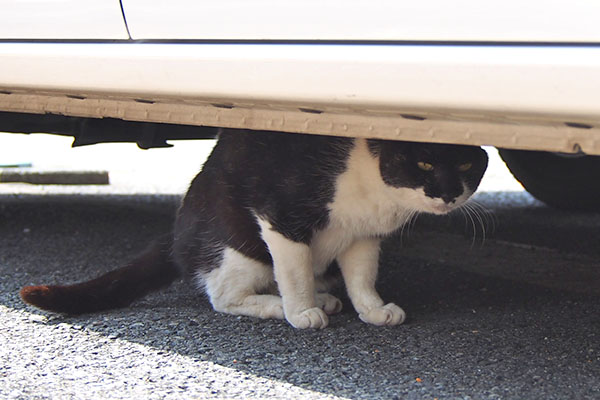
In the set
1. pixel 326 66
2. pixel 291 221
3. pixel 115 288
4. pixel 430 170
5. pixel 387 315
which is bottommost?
pixel 115 288

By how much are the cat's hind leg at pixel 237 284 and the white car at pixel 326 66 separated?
59 centimetres

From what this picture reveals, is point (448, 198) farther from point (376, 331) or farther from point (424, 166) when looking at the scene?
point (376, 331)

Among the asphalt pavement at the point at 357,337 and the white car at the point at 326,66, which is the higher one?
the white car at the point at 326,66

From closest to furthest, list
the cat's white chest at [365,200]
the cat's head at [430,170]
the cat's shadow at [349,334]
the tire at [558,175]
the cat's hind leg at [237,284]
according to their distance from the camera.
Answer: the cat's shadow at [349,334] → the cat's head at [430,170] → the cat's white chest at [365,200] → the cat's hind leg at [237,284] → the tire at [558,175]

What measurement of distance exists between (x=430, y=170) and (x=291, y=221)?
44 centimetres

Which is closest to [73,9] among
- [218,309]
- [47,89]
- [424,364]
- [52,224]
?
[47,89]

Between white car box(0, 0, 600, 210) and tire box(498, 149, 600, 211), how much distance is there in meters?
2.15

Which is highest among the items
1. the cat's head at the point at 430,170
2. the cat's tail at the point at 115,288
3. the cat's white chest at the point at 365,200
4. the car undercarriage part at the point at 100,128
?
the cat's head at the point at 430,170

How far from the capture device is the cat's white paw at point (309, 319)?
7.69ft

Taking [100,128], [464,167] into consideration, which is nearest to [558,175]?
[464,167]

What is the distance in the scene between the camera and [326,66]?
5.68ft

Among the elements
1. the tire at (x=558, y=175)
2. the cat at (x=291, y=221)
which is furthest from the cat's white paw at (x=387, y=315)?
the tire at (x=558, y=175)

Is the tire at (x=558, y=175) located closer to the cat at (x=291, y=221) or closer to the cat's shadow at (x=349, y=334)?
the cat's shadow at (x=349, y=334)

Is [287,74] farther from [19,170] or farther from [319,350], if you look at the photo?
[19,170]
